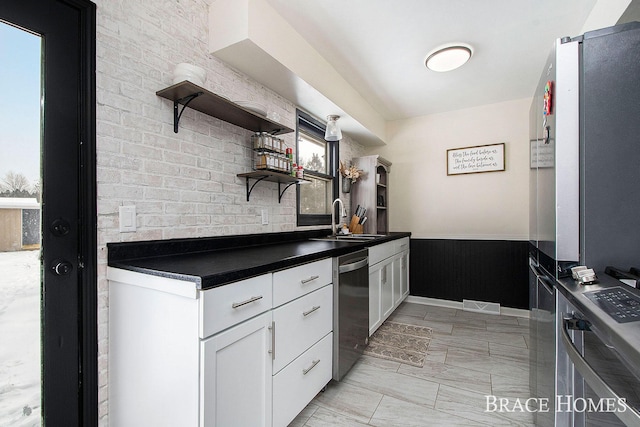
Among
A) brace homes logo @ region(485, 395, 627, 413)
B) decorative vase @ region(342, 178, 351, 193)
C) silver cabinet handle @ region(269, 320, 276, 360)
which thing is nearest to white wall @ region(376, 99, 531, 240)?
decorative vase @ region(342, 178, 351, 193)

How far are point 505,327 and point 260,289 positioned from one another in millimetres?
2845

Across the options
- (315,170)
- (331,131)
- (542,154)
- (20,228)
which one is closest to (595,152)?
(542,154)

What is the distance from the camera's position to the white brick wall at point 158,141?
1279 millimetres

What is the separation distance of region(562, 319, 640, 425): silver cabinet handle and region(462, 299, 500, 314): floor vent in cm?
275

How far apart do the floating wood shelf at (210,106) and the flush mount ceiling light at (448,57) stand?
146 centimetres

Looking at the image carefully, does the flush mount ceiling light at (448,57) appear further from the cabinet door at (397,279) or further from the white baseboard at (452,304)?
the white baseboard at (452,304)

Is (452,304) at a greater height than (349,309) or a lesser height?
lesser

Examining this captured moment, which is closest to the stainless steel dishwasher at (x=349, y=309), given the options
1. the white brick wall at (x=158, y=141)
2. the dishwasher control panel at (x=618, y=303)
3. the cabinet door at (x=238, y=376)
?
the cabinet door at (x=238, y=376)

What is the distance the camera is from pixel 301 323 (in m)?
1.49

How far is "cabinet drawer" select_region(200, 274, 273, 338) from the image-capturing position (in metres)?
0.99

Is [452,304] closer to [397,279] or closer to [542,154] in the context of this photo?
[397,279]

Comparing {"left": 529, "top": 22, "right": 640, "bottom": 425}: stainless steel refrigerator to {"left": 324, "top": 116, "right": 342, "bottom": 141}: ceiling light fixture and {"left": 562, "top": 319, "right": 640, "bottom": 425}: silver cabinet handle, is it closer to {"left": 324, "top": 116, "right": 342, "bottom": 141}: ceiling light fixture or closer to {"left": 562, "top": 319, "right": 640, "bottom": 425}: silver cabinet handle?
{"left": 562, "top": 319, "right": 640, "bottom": 425}: silver cabinet handle

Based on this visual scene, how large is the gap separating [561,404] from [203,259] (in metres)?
1.62

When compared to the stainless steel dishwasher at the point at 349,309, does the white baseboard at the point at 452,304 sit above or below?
below
